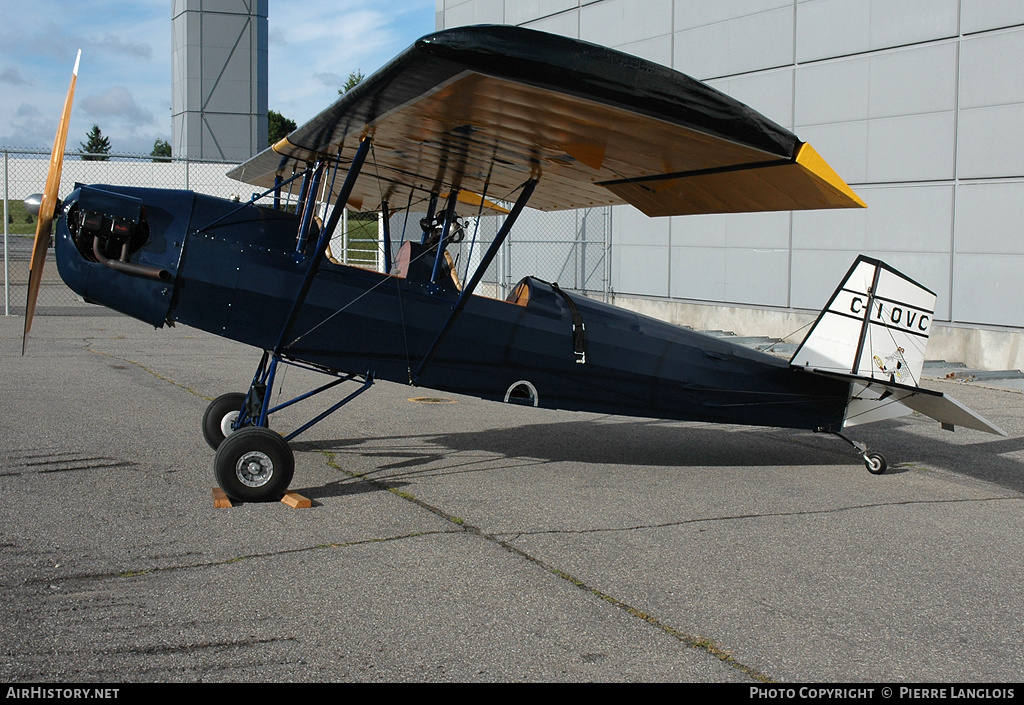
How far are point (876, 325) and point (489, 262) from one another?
3.11 meters

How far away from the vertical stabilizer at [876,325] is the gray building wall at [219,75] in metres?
29.1

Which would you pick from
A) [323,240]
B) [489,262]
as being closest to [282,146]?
[323,240]

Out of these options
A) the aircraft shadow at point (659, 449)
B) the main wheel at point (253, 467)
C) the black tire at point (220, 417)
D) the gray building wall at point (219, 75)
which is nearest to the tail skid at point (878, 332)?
the aircraft shadow at point (659, 449)

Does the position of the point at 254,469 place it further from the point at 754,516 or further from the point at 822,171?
the point at 822,171

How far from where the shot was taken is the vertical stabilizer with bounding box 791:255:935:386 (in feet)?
22.6

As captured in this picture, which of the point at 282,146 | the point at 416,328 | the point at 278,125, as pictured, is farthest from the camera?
the point at 278,125

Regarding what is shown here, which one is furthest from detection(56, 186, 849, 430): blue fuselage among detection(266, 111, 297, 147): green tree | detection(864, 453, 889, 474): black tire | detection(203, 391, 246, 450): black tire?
detection(266, 111, 297, 147): green tree

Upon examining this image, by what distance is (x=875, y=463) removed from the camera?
7.12m

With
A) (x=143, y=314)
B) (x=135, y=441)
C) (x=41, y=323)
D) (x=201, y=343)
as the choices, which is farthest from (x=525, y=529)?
(x=41, y=323)

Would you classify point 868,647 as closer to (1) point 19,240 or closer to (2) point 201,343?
(2) point 201,343

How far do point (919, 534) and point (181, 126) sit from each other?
3362 cm

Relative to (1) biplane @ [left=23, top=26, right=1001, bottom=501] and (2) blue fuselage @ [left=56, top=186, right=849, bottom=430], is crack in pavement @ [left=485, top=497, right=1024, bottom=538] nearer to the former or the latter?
(1) biplane @ [left=23, top=26, right=1001, bottom=501]

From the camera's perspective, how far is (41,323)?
54.0 ft

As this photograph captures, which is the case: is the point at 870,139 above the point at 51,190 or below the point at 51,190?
above
